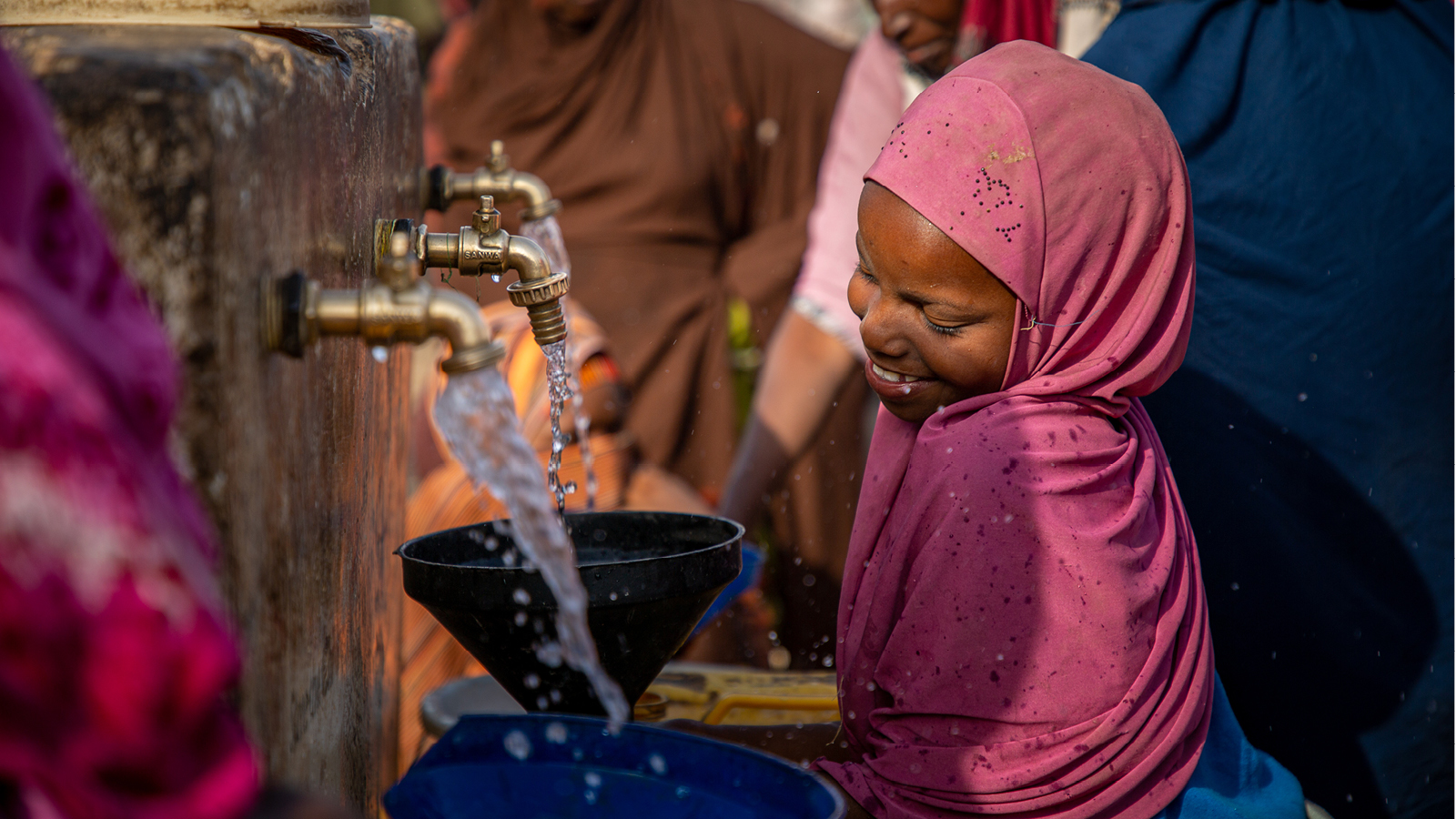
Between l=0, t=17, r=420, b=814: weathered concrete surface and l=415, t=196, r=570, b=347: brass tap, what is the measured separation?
83 mm

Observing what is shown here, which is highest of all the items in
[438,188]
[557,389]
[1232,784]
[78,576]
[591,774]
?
[78,576]

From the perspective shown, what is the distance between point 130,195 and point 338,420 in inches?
18.0

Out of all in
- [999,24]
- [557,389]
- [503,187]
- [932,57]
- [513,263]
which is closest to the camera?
[513,263]

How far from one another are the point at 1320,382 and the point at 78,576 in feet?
5.46

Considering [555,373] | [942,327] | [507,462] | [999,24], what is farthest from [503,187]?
[999,24]

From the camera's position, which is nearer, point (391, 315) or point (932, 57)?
point (391, 315)

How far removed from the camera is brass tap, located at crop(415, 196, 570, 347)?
1.18m

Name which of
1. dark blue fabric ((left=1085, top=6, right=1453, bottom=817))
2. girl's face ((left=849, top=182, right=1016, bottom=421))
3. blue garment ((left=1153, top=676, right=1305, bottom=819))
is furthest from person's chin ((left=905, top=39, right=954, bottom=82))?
blue garment ((left=1153, top=676, right=1305, bottom=819))

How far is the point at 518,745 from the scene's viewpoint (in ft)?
3.28

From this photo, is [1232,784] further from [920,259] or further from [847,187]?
[847,187]

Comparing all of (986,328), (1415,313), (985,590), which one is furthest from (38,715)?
(1415,313)

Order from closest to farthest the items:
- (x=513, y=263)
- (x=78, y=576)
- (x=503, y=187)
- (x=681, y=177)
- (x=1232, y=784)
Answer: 1. (x=78, y=576)
2. (x=513, y=263)
3. (x=1232, y=784)
4. (x=503, y=187)
5. (x=681, y=177)

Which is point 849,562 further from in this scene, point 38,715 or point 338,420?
point 38,715

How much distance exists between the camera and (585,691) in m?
1.18
